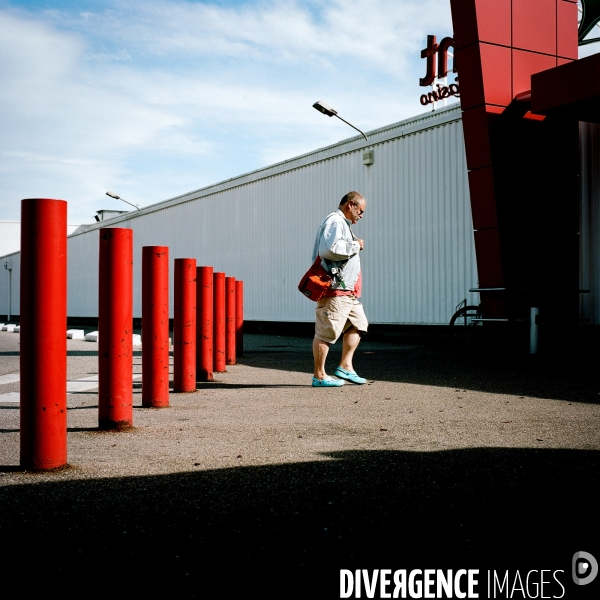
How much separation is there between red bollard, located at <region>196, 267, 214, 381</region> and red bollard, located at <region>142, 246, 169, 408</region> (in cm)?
190

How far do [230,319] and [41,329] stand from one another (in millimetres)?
6907

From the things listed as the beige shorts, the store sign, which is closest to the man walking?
the beige shorts

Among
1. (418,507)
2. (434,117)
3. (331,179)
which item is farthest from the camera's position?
(331,179)

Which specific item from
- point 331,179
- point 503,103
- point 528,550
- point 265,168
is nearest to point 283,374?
point 503,103

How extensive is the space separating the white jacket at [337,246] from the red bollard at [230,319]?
10.1 ft

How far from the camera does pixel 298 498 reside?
314 centimetres

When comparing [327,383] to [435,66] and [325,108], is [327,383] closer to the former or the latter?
[325,108]

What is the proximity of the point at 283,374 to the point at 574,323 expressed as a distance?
523 cm

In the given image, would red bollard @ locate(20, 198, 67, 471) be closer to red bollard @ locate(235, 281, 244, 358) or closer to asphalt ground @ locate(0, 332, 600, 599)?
asphalt ground @ locate(0, 332, 600, 599)

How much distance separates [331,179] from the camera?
2000 cm

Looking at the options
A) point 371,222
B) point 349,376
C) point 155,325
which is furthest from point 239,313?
point 371,222

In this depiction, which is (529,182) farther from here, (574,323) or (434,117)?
(434,117)

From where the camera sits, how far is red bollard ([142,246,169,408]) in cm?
603

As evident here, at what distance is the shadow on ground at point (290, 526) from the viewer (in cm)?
227
